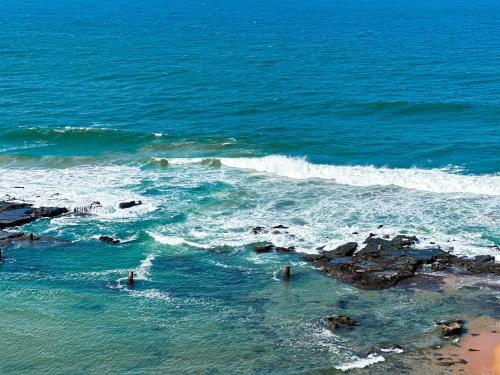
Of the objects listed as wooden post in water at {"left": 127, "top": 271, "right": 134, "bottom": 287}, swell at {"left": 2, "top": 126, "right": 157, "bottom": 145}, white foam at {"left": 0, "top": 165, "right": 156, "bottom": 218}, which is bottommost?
wooden post in water at {"left": 127, "top": 271, "right": 134, "bottom": 287}

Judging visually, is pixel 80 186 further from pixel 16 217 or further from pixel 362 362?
pixel 362 362

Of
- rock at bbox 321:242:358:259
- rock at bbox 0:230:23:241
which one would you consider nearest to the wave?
rock at bbox 321:242:358:259

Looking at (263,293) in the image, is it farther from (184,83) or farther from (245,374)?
(184,83)

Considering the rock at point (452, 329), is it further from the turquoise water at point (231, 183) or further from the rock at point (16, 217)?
the rock at point (16, 217)

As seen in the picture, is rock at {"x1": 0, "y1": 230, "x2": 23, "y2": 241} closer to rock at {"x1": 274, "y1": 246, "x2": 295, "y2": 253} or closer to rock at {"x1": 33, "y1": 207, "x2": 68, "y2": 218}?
rock at {"x1": 33, "y1": 207, "x2": 68, "y2": 218}

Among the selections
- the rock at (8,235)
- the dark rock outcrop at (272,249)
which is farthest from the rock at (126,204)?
the dark rock outcrop at (272,249)

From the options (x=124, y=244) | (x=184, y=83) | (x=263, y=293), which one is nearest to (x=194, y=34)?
(x=184, y=83)
